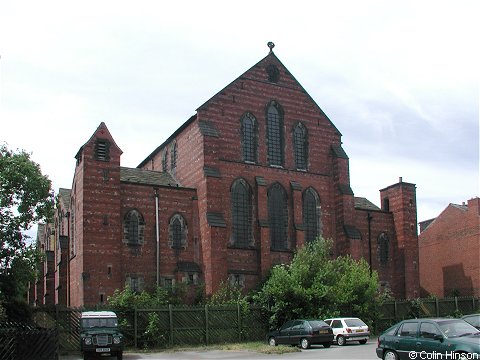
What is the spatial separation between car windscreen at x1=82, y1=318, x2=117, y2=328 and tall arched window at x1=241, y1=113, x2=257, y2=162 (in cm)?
1835

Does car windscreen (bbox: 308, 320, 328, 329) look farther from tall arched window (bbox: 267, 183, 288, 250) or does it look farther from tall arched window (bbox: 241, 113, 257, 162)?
tall arched window (bbox: 241, 113, 257, 162)

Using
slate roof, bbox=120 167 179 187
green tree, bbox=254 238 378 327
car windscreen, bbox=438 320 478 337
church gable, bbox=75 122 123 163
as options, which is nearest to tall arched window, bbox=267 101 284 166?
slate roof, bbox=120 167 179 187

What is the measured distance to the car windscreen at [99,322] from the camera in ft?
92.5

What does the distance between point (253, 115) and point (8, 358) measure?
2651cm

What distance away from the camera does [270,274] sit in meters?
41.7

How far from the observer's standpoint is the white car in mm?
32000

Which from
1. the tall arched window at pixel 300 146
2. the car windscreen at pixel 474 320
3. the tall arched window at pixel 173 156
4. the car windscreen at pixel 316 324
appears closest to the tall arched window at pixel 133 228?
the tall arched window at pixel 173 156

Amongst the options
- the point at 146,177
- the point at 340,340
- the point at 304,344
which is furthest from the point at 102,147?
the point at 340,340

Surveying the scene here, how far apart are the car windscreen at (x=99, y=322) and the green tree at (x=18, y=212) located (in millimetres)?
→ 5668

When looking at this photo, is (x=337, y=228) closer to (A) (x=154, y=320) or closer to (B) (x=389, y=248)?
(B) (x=389, y=248)

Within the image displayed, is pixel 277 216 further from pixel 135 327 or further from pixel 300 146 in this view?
pixel 135 327

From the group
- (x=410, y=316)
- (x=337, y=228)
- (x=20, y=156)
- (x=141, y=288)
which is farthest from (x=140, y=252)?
(x=410, y=316)

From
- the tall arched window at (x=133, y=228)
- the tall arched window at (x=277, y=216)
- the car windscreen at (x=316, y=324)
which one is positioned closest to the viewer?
the car windscreen at (x=316, y=324)

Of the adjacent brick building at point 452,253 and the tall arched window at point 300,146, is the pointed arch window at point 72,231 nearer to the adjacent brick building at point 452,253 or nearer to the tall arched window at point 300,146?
A: the tall arched window at point 300,146
